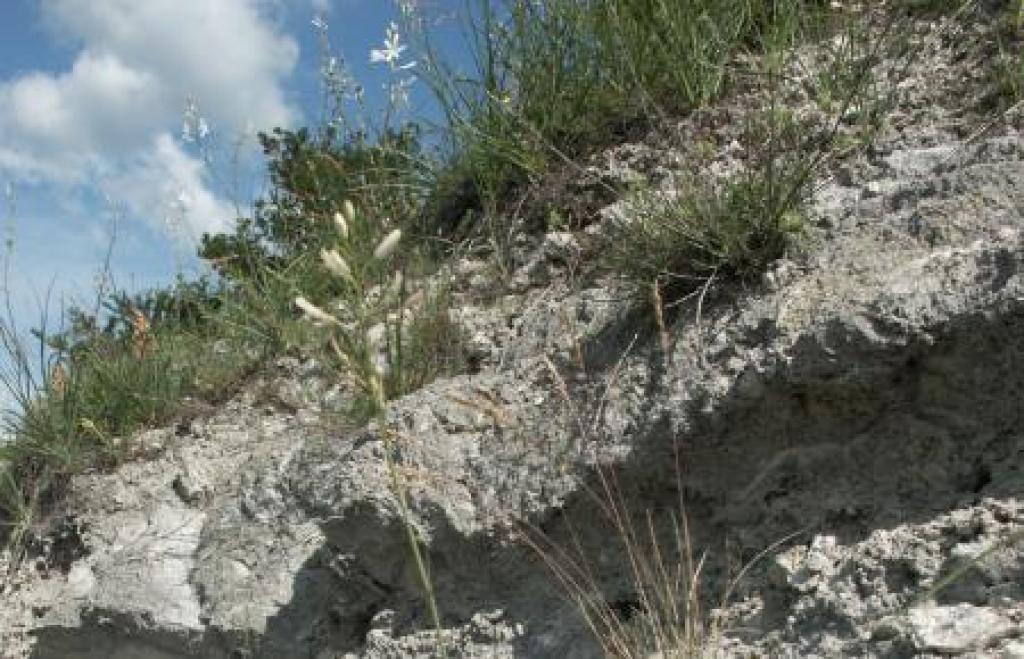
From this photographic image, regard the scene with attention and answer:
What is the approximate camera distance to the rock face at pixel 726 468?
2.48 metres

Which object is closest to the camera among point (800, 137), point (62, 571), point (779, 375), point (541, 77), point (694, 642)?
point (694, 642)

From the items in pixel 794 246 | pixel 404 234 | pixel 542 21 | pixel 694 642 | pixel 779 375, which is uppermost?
pixel 542 21

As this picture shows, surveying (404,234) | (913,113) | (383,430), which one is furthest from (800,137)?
(383,430)

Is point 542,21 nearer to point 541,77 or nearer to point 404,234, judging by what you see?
point 541,77

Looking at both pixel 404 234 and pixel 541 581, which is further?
pixel 404 234

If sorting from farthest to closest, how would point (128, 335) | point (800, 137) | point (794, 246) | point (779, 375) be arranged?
1. point (128, 335)
2. point (800, 137)
3. point (794, 246)
4. point (779, 375)

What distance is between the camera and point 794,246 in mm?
2992

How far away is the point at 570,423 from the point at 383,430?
157 cm

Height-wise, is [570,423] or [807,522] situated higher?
[570,423]

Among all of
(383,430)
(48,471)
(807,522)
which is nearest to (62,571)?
(48,471)

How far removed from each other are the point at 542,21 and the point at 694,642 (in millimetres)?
2676

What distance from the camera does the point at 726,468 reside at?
288 cm

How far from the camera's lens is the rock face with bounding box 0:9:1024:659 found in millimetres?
2479

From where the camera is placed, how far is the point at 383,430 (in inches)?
61.2
